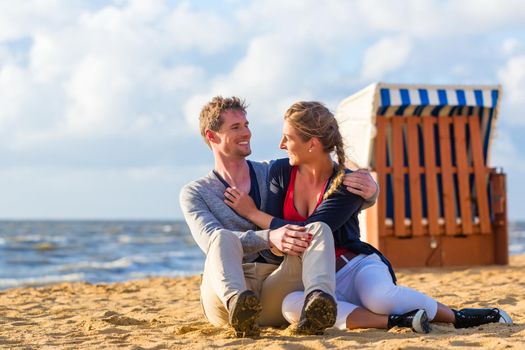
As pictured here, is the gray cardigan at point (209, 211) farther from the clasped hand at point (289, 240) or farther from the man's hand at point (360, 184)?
the man's hand at point (360, 184)

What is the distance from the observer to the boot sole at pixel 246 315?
335 cm

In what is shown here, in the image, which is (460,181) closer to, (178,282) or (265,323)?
(178,282)

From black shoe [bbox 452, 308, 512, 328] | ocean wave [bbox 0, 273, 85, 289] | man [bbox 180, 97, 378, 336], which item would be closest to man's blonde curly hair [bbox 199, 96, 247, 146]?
man [bbox 180, 97, 378, 336]

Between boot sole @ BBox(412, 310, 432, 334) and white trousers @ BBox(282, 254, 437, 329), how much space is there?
0.34 feet

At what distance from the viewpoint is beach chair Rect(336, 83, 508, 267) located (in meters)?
8.12

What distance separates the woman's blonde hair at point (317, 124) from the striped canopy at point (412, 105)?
4.11 meters

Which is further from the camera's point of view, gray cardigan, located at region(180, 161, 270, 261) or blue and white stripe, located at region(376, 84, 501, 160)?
blue and white stripe, located at region(376, 84, 501, 160)

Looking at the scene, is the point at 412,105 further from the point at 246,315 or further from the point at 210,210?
the point at 246,315

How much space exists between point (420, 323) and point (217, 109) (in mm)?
1496

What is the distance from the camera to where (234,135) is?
3986 millimetres

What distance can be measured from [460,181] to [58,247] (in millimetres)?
15434

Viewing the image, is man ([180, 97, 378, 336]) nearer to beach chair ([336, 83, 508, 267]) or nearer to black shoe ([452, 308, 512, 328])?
black shoe ([452, 308, 512, 328])

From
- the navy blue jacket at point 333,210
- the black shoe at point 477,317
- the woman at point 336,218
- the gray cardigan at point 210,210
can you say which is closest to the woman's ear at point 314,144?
the woman at point 336,218

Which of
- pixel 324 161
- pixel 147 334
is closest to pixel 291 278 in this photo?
pixel 324 161
